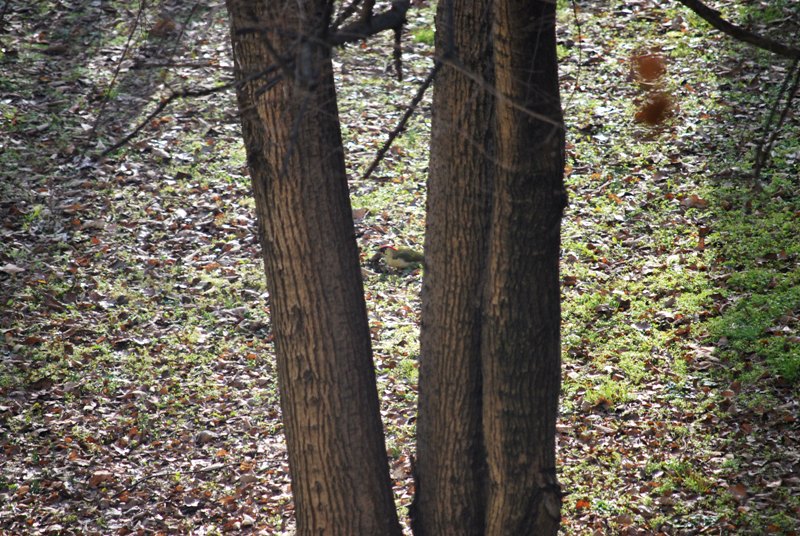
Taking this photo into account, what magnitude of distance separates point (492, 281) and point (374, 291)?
3.84 m

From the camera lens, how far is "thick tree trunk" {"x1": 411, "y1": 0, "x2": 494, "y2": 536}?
380cm

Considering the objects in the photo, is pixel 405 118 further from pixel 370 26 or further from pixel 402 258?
pixel 402 258

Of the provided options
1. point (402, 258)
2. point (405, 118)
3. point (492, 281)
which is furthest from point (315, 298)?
point (402, 258)

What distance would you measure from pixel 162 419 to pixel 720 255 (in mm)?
5157

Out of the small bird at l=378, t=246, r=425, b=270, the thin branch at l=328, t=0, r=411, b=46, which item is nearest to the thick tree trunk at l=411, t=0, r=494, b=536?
the thin branch at l=328, t=0, r=411, b=46

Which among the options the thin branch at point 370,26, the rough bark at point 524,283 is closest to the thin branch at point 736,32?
the rough bark at point 524,283

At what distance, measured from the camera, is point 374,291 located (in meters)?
7.55

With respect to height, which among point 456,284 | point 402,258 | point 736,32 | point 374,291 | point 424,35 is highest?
point 424,35

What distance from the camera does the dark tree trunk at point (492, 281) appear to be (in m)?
3.53

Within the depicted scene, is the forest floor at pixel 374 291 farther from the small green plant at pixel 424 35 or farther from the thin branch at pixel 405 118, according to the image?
the thin branch at pixel 405 118

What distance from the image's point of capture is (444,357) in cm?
410

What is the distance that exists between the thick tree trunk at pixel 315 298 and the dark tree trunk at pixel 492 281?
0.40 m

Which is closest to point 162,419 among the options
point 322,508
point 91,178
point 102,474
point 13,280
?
point 102,474

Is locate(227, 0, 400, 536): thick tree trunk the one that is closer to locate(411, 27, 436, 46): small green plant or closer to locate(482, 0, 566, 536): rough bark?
locate(482, 0, 566, 536): rough bark
